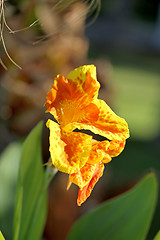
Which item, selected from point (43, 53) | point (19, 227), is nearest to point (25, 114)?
point (43, 53)

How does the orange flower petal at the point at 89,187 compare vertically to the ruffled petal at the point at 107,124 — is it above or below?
below

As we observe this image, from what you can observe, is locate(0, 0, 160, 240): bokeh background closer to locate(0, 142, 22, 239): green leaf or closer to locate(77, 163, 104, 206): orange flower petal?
locate(0, 142, 22, 239): green leaf

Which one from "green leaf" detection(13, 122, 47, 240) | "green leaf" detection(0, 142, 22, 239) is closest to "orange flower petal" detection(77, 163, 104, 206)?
"green leaf" detection(13, 122, 47, 240)

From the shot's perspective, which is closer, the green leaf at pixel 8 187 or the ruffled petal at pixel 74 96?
the ruffled petal at pixel 74 96

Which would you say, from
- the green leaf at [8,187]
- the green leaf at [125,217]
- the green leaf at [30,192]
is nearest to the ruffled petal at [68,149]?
the green leaf at [30,192]

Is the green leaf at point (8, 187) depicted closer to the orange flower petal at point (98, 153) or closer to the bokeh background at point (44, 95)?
the bokeh background at point (44, 95)

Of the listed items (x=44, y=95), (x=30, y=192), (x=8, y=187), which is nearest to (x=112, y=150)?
(x=30, y=192)

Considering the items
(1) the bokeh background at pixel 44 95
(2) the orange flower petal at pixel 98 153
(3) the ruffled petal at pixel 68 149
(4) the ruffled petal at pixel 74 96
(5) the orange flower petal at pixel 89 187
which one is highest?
(4) the ruffled petal at pixel 74 96
